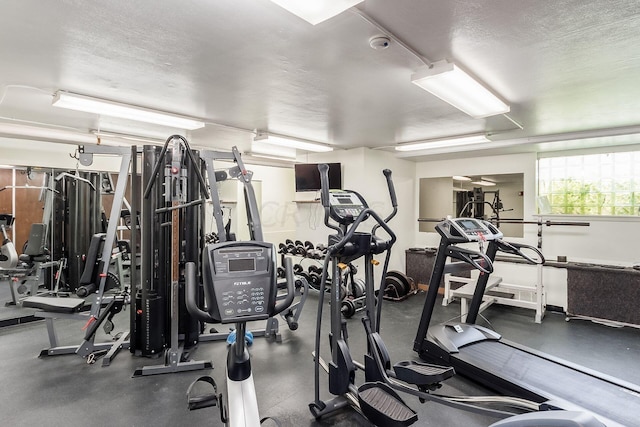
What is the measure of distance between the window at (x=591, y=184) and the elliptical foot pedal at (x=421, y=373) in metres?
4.18

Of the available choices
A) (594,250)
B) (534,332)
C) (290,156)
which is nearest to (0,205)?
(290,156)

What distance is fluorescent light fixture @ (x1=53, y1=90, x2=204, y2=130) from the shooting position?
3.13 m

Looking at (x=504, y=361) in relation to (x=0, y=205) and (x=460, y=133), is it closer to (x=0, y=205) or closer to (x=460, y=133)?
(x=460, y=133)

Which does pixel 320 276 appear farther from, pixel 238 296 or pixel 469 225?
pixel 238 296

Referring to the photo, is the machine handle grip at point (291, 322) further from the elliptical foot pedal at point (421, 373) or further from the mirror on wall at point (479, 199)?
the mirror on wall at point (479, 199)

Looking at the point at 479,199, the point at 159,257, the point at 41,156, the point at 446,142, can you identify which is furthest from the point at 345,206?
the point at 41,156

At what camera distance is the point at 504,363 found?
9.36 ft

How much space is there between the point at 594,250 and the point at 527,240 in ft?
2.84

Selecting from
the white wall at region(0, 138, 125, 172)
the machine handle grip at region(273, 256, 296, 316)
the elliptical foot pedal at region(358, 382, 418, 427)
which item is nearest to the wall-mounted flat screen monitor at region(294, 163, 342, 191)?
the white wall at region(0, 138, 125, 172)

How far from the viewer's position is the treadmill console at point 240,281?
1530mm

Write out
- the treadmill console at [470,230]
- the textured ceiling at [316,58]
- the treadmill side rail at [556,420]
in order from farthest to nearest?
the treadmill console at [470,230] < the textured ceiling at [316,58] < the treadmill side rail at [556,420]

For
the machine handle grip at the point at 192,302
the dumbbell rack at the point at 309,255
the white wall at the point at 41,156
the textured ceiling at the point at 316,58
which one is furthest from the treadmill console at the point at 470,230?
the white wall at the point at 41,156

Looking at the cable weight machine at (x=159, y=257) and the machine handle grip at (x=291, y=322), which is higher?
the cable weight machine at (x=159, y=257)

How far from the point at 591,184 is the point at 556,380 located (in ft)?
12.4
